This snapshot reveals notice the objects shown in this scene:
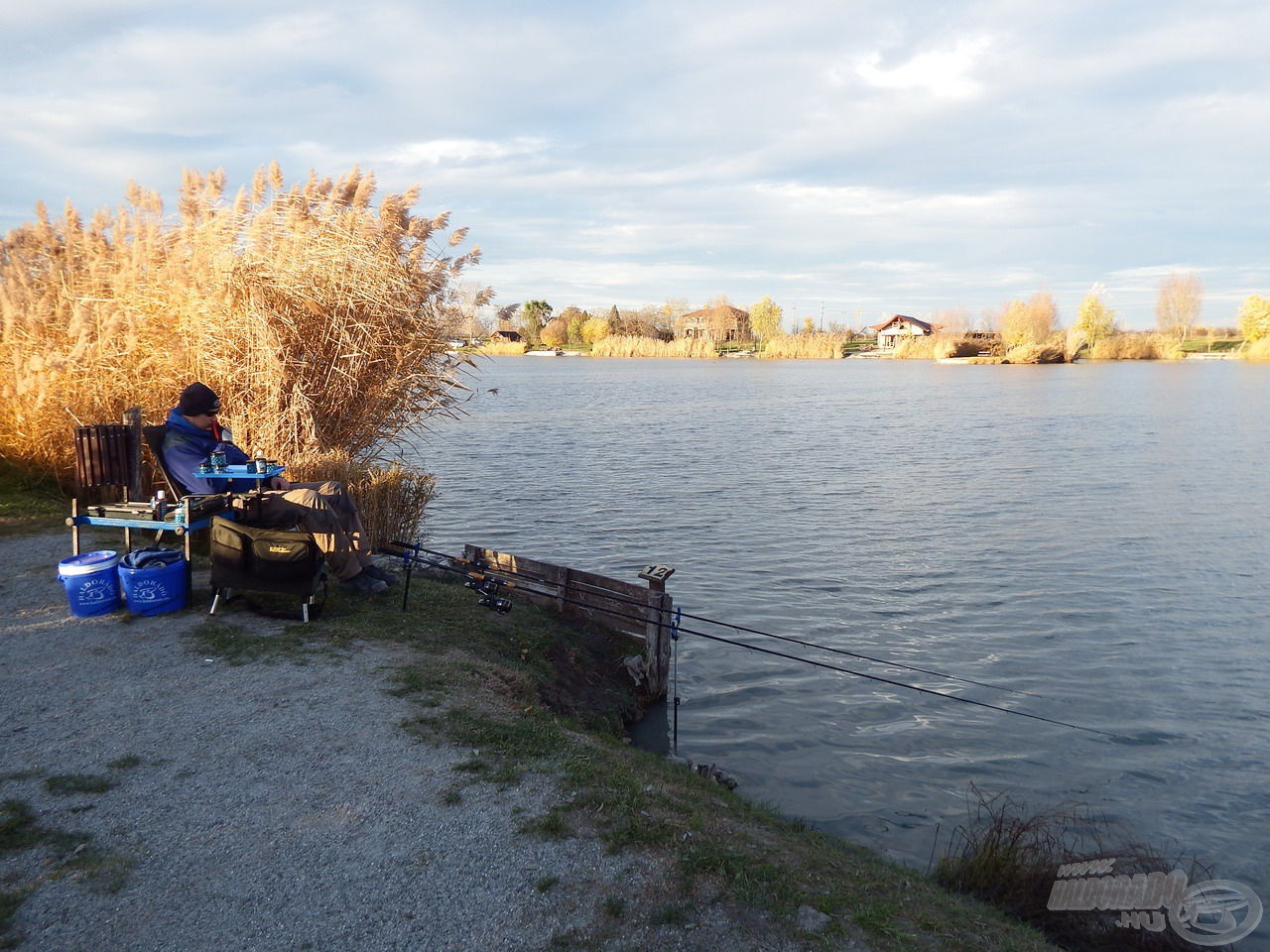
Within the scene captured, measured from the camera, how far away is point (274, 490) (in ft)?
24.7

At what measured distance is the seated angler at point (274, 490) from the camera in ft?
24.4

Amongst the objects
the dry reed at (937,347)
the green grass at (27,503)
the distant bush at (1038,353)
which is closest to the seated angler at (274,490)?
the green grass at (27,503)

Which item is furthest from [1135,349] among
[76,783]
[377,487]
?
[76,783]

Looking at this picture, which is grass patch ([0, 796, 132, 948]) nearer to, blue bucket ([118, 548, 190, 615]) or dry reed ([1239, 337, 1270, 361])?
blue bucket ([118, 548, 190, 615])

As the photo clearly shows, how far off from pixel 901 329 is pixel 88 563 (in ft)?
409

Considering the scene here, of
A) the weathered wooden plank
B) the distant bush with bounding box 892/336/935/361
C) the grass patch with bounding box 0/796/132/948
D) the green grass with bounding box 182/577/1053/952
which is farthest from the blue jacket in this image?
the distant bush with bounding box 892/336/935/361

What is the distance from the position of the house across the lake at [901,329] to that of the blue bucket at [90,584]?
392ft

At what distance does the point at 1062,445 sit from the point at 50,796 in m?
27.3

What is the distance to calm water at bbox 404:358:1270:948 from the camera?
6.74m

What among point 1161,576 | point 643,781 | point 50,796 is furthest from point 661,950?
point 1161,576

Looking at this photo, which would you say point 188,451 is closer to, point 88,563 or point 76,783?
point 88,563

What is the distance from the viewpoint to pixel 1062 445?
1024 inches

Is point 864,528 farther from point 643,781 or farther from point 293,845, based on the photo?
point 293,845

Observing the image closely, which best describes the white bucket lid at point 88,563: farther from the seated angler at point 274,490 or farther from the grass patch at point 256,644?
the grass patch at point 256,644
